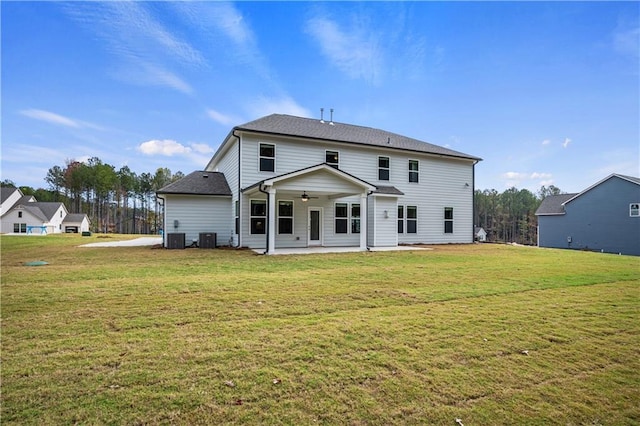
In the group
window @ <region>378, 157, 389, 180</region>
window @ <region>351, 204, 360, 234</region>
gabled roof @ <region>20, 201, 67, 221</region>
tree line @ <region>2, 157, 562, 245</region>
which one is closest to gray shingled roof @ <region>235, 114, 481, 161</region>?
window @ <region>378, 157, 389, 180</region>

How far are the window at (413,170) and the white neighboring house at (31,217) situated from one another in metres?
46.3

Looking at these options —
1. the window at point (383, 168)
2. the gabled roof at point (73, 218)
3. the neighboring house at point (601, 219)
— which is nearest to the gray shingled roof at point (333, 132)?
the window at point (383, 168)

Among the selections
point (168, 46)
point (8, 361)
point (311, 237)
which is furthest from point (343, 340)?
point (168, 46)

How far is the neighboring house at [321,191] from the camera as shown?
13742mm

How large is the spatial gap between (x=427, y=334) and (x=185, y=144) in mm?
45784

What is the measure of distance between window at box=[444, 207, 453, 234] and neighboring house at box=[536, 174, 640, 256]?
53.4 ft

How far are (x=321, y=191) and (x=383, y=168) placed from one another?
20.2 ft

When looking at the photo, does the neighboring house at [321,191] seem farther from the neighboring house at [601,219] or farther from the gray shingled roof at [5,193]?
the gray shingled roof at [5,193]

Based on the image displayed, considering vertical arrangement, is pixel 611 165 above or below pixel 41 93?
below

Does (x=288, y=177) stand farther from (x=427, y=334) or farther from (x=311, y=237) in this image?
(x=427, y=334)

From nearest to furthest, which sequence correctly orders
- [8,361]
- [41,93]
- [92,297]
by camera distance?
[8,361] → [92,297] → [41,93]

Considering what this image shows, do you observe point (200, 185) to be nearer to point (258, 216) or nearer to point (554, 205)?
point (258, 216)

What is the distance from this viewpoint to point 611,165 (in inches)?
1041

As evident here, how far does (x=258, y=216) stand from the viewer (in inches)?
570
